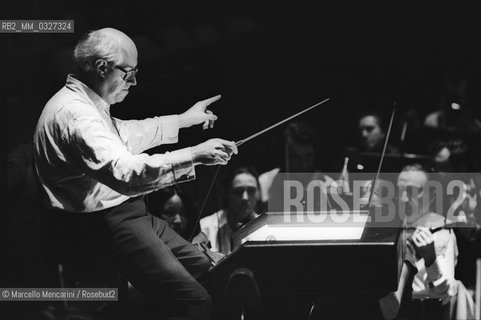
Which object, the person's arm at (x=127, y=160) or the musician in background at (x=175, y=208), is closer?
the person's arm at (x=127, y=160)

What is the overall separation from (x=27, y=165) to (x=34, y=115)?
0.22m

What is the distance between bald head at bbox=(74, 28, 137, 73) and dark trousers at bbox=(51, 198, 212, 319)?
0.59 meters

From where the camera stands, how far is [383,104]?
416 centimetres

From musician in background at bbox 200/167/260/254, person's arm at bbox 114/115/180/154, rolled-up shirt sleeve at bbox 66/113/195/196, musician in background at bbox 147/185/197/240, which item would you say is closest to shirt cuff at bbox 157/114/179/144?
person's arm at bbox 114/115/180/154

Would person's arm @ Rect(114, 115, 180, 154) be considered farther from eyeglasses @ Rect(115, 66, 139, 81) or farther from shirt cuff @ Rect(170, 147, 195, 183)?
shirt cuff @ Rect(170, 147, 195, 183)

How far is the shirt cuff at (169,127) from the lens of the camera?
3740 mm

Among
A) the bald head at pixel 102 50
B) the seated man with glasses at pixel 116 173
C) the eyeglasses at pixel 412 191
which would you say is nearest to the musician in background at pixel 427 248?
the eyeglasses at pixel 412 191

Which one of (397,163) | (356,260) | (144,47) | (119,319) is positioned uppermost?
(144,47)

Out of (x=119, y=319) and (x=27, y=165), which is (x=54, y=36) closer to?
(x=27, y=165)

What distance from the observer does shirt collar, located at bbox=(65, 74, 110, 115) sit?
3.44 metres

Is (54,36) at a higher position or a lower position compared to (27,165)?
higher

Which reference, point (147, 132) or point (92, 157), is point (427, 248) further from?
point (92, 157)

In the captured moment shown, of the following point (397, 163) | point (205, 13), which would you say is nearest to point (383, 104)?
point (397, 163)

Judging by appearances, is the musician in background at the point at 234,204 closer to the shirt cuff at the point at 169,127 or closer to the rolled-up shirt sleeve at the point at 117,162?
the shirt cuff at the point at 169,127
